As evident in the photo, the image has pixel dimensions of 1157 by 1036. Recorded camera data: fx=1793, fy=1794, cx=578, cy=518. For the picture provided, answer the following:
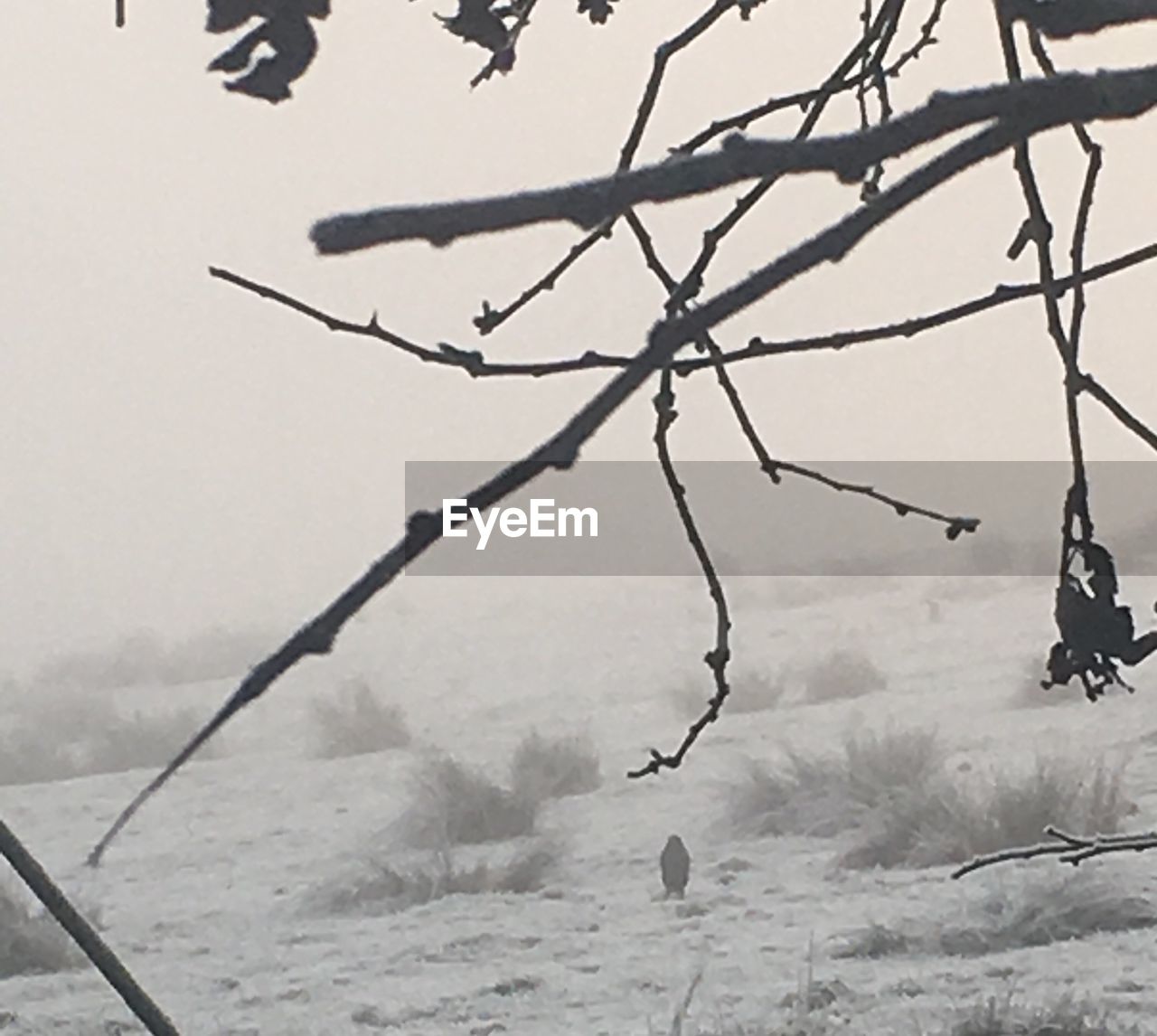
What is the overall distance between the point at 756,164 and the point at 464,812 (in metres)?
3.59

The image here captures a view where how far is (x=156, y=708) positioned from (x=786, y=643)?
7.65ft

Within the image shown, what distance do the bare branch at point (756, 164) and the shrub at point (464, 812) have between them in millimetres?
3529

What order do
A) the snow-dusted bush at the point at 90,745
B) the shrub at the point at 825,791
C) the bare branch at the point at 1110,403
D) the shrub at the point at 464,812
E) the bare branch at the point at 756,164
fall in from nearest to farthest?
1. the bare branch at the point at 756,164
2. the bare branch at the point at 1110,403
3. the shrub at the point at 825,791
4. the shrub at the point at 464,812
5. the snow-dusted bush at the point at 90,745

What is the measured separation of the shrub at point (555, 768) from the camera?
402cm

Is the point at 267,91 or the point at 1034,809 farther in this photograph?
the point at 1034,809

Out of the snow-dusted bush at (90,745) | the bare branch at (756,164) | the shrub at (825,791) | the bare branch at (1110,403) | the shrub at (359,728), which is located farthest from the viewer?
the snow-dusted bush at (90,745)

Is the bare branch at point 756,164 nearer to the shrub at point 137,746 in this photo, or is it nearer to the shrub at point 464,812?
the shrub at point 464,812

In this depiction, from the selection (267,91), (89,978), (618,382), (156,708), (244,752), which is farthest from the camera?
(156,708)

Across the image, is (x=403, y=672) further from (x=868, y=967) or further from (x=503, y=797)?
(x=868, y=967)

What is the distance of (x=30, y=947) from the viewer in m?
2.86

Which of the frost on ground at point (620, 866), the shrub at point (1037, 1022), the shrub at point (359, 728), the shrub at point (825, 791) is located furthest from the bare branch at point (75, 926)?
the shrub at point (359, 728)

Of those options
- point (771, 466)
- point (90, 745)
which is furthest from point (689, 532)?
point (90, 745)

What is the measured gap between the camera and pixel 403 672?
6.95m

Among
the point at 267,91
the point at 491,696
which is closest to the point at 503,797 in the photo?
the point at 491,696
